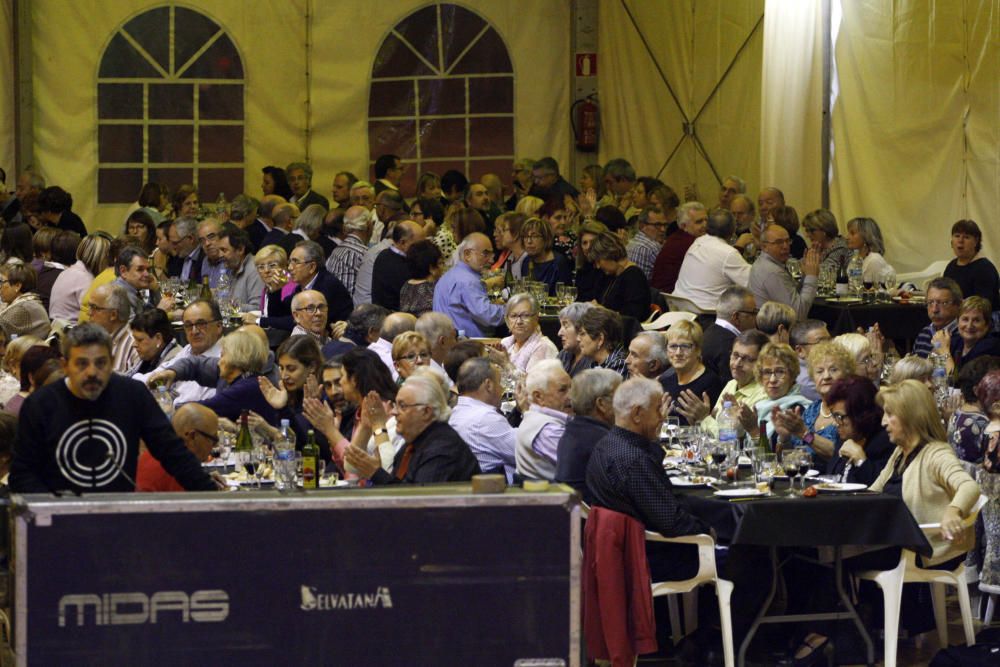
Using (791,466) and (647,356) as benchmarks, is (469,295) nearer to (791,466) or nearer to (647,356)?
(647,356)

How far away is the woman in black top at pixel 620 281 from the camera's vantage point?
1069 cm

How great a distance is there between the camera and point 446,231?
1273 cm

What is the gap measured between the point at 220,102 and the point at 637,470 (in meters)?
11.8

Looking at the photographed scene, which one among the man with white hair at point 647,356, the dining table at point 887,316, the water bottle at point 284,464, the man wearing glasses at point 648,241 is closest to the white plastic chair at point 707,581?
the water bottle at point 284,464

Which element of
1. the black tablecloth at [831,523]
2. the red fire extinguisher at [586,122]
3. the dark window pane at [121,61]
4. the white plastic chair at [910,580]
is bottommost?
the white plastic chair at [910,580]

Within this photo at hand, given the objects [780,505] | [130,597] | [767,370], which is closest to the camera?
[130,597]

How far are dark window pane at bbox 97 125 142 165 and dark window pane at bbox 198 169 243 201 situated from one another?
0.67 meters

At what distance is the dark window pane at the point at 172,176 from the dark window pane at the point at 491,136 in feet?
9.71

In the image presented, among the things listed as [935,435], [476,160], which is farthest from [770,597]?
[476,160]

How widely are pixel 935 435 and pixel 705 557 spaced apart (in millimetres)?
1029

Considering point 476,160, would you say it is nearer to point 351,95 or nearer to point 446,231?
point 351,95

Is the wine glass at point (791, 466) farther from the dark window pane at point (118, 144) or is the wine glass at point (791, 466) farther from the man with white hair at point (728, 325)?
the dark window pane at point (118, 144)

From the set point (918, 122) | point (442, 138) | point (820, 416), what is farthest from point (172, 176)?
point (820, 416)

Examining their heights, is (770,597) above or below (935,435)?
below
